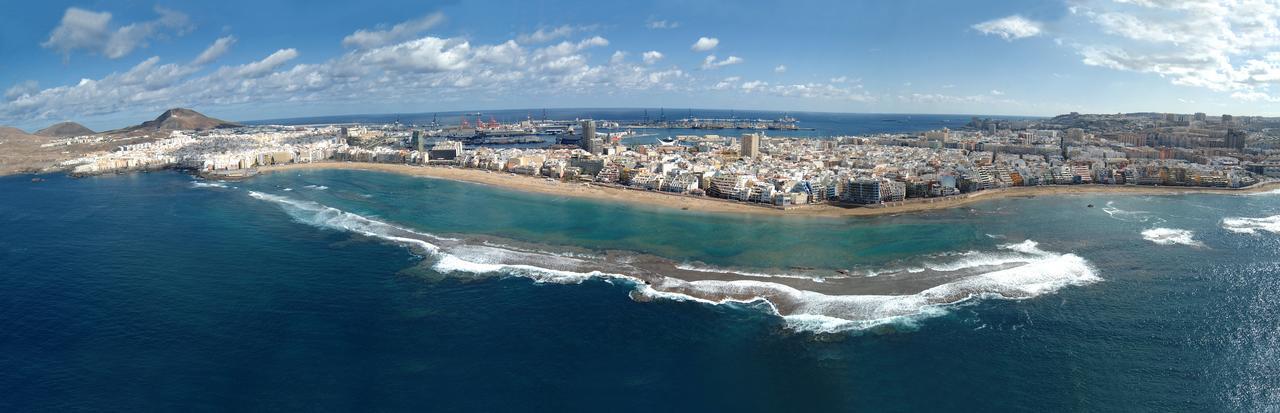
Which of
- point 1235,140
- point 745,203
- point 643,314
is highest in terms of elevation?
point 1235,140

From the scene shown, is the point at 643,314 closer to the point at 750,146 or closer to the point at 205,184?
the point at 205,184

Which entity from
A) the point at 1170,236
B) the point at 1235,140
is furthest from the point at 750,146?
the point at 1235,140

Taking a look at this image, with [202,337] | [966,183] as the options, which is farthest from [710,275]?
[966,183]

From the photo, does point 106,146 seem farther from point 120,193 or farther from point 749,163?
point 749,163

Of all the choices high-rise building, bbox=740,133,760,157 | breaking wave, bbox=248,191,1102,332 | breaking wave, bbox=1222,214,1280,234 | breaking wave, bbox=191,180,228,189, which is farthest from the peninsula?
breaking wave, bbox=248,191,1102,332

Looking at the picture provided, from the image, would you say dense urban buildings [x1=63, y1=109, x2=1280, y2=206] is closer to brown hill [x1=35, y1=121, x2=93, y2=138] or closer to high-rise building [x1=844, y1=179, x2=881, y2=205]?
high-rise building [x1=844, y1=179, x2=881, y2=205]

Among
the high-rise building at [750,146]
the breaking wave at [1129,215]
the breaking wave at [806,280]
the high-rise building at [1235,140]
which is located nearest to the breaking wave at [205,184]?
the breaking wave at [806,280]
